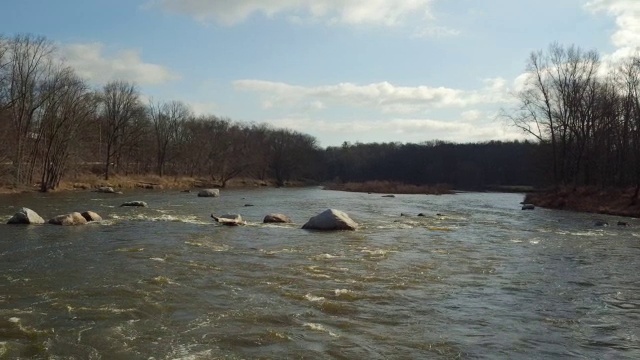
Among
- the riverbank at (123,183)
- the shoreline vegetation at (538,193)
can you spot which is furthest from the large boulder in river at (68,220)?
the riverbank at (123,183)

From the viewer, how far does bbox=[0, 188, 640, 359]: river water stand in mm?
6922

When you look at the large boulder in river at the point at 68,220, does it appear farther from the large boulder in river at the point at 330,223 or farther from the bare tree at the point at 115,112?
the bare tree at the point at 115,112

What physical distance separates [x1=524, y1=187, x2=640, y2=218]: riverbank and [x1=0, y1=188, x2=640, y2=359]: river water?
58.3 ft

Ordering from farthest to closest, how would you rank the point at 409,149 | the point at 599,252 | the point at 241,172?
the point at 409,149
the point at 241,172
the point at 599,252

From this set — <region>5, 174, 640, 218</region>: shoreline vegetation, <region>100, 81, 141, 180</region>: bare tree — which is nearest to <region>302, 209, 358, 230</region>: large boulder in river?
<region>5, 174, 640, 218</region>: shoreline vegetation

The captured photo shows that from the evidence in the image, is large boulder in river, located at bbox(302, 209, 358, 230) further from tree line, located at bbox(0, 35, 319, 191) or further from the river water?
tree line, located at bbox(0, 35, 319, 191)

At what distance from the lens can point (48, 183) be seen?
4528cm

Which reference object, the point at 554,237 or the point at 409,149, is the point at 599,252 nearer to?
the point at 554,237

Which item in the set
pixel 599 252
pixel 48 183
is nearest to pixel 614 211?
pixel 599 252

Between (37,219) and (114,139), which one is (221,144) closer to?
(114,139)

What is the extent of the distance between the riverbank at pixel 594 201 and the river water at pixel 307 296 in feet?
58.3

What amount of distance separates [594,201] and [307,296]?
114 ft

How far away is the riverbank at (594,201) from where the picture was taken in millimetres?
34062

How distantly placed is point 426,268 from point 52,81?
4520 cm
